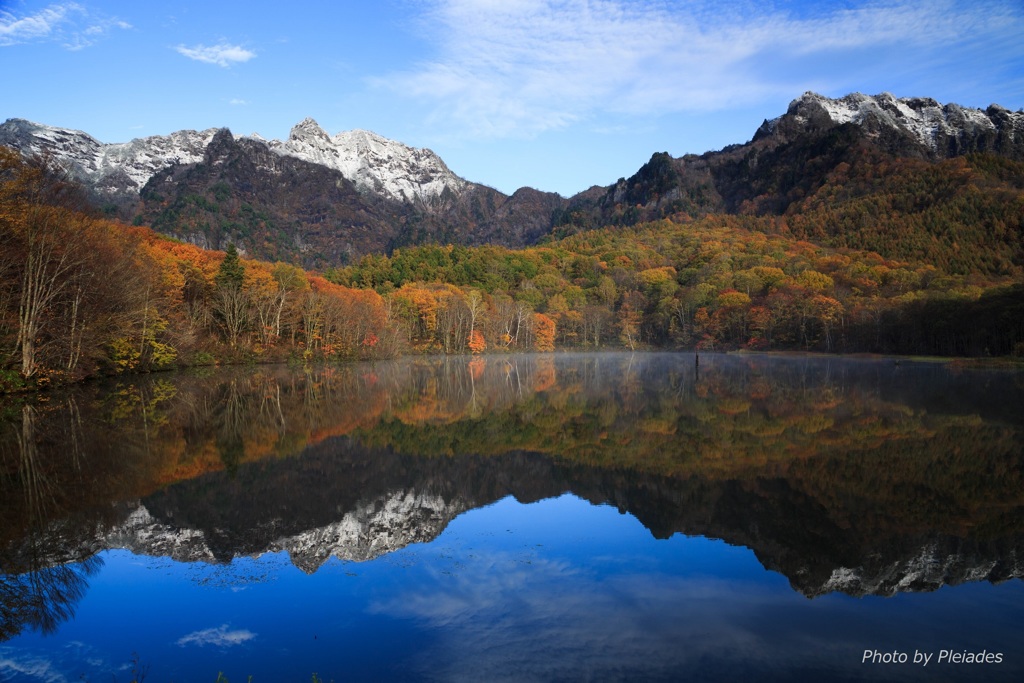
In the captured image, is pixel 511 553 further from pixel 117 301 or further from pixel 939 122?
pixel 939 122

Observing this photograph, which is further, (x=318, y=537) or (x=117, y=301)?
(x=117, y=301)

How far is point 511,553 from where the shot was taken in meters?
8.48

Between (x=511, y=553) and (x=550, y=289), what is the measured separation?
4197 inches

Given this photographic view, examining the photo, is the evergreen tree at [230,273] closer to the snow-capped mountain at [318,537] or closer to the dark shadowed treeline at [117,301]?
the dark shadowed treeline at [117,301]

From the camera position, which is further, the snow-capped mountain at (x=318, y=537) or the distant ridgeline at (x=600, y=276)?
the distant ridgeline at (x=600, y=276)

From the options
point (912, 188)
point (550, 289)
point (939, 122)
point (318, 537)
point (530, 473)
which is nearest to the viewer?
point (318, 537)

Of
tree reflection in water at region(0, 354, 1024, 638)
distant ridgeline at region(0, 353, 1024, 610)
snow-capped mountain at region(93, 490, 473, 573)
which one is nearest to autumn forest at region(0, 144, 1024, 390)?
distant ridgeline at region(0, 353, 1024, 610)

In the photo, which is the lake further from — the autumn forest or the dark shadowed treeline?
the autumn forest

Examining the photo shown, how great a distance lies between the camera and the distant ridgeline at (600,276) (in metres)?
26.3

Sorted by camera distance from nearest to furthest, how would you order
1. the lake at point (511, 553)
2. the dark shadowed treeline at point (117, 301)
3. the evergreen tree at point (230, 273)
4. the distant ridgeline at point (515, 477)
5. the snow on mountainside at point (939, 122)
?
the lake at point (511, 553) < the distant ridgeline at point (515, 477) < the dark shadowed treeline at point (117, 301) < the evergreen tree at point (230, 273) < the snow on mountainside at point (939, 122)

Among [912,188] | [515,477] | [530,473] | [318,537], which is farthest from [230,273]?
[912,188]

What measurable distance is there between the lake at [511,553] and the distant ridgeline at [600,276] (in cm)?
1141

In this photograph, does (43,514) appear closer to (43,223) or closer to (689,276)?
(43,223)

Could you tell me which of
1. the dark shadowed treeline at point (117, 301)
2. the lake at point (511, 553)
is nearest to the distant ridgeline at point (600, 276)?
the dark shadowed treeline at point (117, 301)
